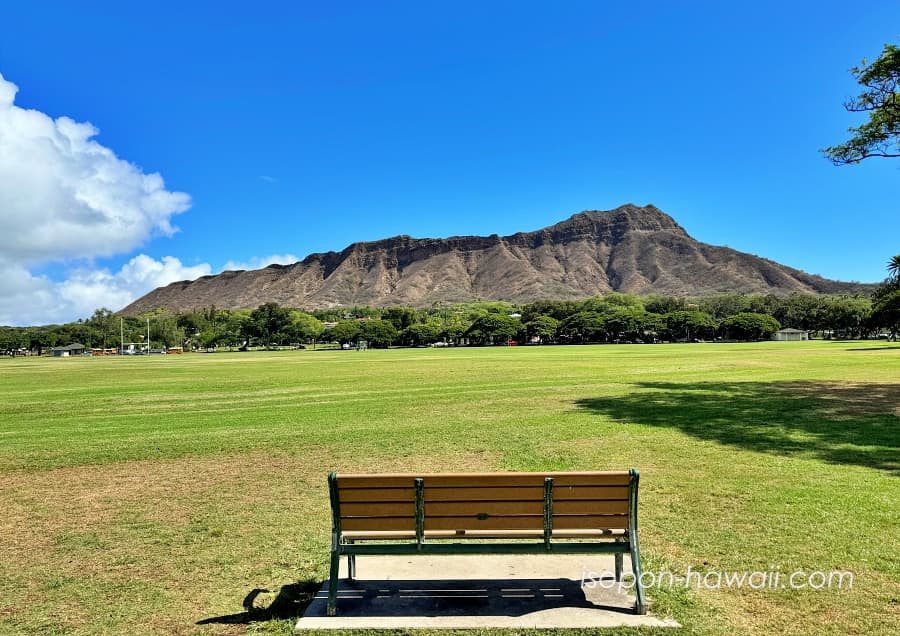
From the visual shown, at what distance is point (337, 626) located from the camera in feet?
16.5

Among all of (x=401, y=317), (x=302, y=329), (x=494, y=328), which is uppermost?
(x=401, y=317)

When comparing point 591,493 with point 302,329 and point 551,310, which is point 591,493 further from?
point 551,310

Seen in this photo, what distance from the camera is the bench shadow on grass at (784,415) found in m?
12.3

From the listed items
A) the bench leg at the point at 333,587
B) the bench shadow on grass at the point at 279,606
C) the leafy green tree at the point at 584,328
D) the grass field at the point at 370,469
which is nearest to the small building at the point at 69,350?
the leafy green tree at the point at 584,328

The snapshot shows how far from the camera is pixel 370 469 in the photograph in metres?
11.3

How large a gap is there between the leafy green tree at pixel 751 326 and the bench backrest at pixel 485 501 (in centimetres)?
14673

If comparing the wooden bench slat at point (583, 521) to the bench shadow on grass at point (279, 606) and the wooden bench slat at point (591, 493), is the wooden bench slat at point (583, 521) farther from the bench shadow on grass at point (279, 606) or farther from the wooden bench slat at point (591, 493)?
the bench shadow on grass at point (279, 606)

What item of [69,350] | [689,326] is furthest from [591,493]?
[69,350]

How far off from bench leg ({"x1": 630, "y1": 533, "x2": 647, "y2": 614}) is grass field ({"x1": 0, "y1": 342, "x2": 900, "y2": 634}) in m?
0.20

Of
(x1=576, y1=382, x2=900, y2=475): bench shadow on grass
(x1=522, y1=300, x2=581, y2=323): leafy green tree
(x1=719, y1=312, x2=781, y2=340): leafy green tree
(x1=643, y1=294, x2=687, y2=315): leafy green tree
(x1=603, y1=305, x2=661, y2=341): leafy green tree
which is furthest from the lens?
(x1=643, y1=294, x2=687, y2=315): leafy green tree

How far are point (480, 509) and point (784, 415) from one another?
15.3 metres

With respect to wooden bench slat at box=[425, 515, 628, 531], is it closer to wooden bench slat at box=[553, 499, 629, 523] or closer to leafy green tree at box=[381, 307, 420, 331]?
wooden bench slat at box=[553, 499, 629, 523]

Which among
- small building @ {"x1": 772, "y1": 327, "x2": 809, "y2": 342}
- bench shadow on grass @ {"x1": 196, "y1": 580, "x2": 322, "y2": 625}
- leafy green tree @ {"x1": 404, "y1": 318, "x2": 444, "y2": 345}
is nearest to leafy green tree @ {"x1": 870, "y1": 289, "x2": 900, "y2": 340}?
small building @ {"x1": 772, "y1": 327, "x2": 809, "y2": 342}

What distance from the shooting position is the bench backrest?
525 centimetres
